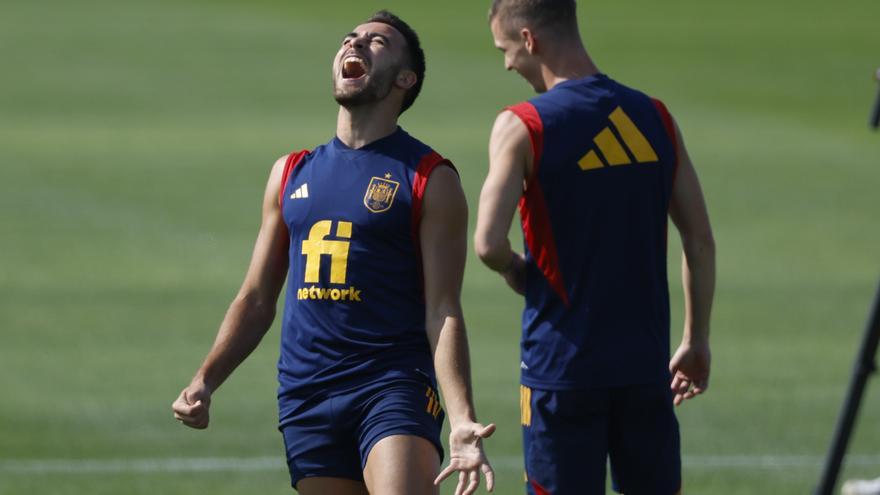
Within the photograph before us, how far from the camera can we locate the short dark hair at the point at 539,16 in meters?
6.43

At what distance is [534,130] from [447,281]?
627 mm

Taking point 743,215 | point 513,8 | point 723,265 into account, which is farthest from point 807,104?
point 513,8

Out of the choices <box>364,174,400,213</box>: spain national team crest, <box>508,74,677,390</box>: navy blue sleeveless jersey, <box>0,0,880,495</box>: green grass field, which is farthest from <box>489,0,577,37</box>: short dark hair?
<box>0,0,880,495</box>: green grass field

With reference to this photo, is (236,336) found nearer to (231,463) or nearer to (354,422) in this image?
(354,422)

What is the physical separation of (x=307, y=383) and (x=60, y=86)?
2410 centimetres

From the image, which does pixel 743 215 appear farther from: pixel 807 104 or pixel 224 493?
pixel 224 493

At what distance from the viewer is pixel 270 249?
21.9ft

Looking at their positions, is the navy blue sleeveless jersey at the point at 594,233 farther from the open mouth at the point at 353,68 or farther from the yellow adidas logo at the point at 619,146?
the open mouth at the point at 353,68

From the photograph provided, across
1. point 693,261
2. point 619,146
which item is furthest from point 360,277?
point 693,261

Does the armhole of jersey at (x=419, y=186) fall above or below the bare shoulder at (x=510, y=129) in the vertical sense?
below

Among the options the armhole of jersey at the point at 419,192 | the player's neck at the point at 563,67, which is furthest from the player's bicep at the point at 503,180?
the player's neck at the point at 563,67

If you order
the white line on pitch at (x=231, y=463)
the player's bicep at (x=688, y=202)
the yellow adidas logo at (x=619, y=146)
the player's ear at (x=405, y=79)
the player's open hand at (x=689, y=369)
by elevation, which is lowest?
the white line on pitch at (x=231, y=463)

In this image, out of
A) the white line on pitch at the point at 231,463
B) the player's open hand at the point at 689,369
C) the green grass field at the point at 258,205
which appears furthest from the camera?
the green grass field at the point at 258,205

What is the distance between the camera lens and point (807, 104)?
2852 centimetres
